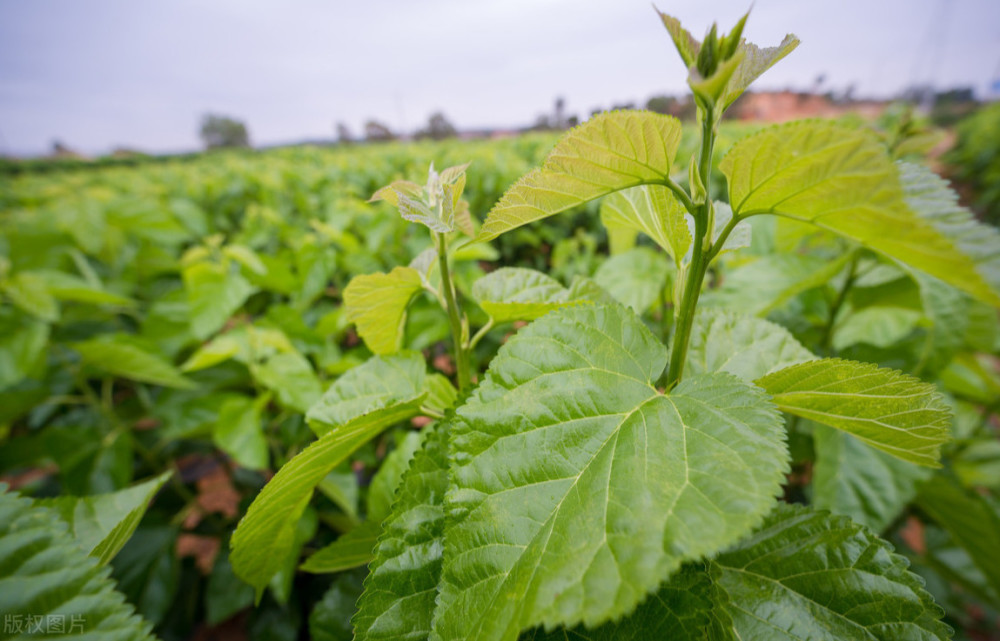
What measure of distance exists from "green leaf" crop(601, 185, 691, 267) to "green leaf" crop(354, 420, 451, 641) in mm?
501

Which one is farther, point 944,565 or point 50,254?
point 50,254

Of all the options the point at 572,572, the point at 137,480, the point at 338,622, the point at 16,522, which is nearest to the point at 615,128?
the point at 572,572

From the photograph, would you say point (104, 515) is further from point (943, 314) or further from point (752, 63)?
point (943, 314)

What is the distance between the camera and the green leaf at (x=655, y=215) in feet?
1.99

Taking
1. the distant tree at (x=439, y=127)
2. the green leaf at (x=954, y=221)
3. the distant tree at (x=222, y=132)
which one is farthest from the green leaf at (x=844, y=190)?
the distant tree at (x=222, y=132)

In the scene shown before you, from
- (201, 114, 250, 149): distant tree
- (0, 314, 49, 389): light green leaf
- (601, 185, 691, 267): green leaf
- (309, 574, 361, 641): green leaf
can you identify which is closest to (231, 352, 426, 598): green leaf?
(309, 574, 361, 641): green leaf

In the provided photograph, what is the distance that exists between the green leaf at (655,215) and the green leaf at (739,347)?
174 mm

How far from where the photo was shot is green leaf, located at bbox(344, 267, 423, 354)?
761 millimetres

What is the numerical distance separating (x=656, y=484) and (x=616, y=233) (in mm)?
1036

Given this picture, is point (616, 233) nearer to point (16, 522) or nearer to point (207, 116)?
point (16, 522)

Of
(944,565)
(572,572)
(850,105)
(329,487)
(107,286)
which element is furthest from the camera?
(850,105)

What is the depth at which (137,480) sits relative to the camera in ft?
7.04

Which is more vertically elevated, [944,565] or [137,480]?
[137,480]

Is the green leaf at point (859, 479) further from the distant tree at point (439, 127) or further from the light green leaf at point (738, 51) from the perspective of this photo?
the distant tree at point (439, 127)
